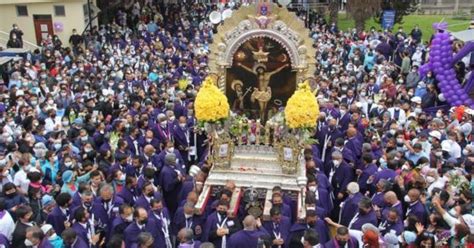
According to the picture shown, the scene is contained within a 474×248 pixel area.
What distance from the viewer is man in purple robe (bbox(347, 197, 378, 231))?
7785 millimetres

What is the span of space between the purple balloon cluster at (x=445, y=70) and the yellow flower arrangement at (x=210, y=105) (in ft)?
30.2

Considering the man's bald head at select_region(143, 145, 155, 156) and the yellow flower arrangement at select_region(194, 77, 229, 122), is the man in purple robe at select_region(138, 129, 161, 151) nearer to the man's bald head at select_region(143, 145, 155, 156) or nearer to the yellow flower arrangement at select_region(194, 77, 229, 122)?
the man's bald head at select_region(143, 145, 155, 156)

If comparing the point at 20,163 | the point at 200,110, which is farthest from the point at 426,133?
the point at 20,163

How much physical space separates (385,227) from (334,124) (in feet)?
15.1

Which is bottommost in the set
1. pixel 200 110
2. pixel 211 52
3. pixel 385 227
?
pixel 385 227

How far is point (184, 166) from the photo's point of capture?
37.6ft

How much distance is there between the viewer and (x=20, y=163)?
9.37 meters

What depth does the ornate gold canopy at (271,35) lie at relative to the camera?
35.1ft

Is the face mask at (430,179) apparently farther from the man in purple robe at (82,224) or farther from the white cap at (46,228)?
the white cap at (46,228)

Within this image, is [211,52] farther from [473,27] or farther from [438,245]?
[473,27]

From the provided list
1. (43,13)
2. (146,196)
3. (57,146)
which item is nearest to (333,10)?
(43,13)

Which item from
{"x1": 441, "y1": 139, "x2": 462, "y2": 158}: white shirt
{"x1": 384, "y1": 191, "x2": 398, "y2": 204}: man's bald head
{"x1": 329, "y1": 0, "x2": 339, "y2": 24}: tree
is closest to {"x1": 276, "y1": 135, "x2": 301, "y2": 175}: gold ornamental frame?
{"x1": 384, "y1": 191, "x2": 398, "y2": 204}: man's bald head

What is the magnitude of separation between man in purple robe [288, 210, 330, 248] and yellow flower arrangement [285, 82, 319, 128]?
259 cm

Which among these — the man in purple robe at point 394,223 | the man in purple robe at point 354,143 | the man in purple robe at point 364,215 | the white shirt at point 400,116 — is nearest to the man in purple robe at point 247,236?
the man in purple robe at point 364,215
